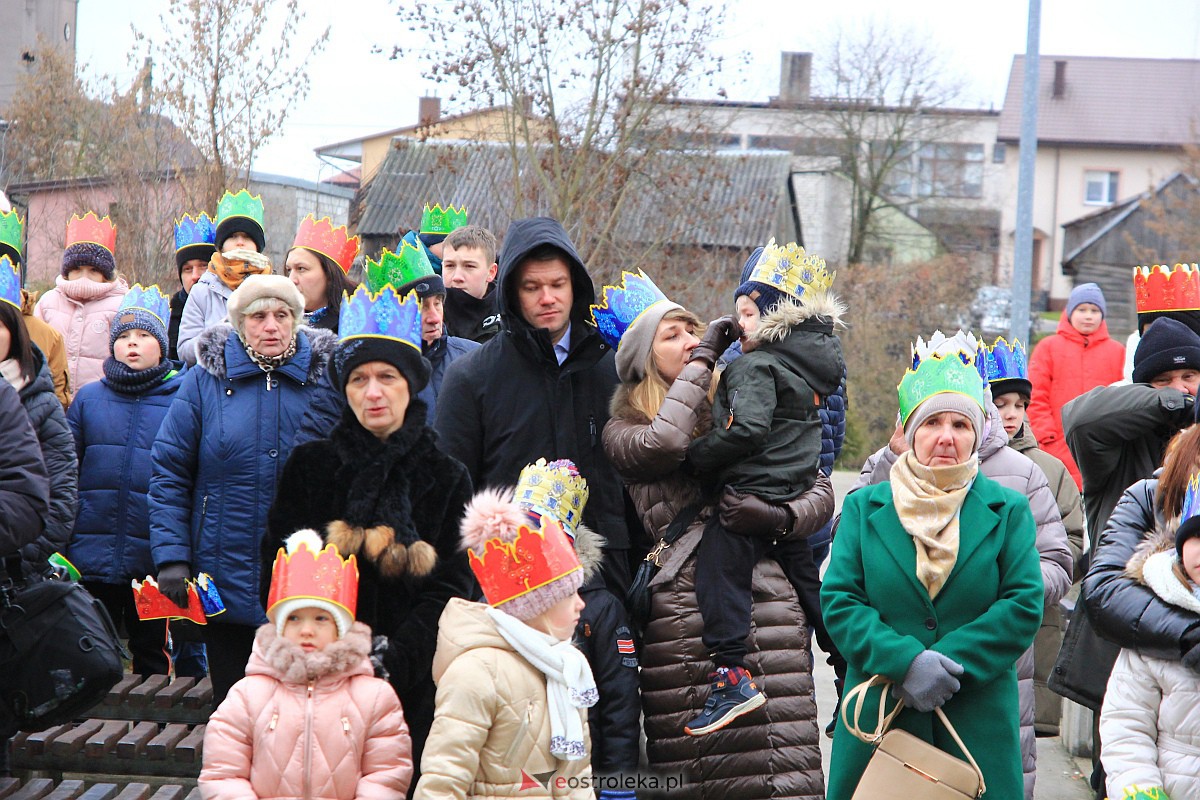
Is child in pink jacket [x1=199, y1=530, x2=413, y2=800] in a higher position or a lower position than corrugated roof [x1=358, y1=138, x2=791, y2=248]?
lower

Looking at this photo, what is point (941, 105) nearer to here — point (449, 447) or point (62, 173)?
point (62, 173)

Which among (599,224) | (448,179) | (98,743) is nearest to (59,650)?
(98,743)

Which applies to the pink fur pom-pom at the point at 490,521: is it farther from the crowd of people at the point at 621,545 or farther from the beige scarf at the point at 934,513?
the beige scarf at the point at 934,513

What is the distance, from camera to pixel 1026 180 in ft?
42.8

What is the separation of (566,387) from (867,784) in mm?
1684

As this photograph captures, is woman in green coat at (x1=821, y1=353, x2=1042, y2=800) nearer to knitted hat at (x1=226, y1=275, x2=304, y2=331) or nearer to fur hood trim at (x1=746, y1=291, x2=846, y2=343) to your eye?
fur hood trim at (x1=746, y1=291, x2=846, y2=343)

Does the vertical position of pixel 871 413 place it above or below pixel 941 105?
below

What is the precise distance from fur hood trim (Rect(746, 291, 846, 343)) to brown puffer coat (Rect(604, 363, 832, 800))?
0.28 metres

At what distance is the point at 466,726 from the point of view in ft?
12.1

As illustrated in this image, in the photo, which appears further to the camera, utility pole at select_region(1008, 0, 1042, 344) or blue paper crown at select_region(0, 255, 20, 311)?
utility pole at select_region(1008, 0, 1042, 344)

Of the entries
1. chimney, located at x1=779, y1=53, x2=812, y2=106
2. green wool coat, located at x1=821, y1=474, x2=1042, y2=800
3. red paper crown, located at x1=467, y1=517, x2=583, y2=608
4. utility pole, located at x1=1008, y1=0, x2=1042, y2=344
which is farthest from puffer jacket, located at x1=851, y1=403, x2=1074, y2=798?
chimney, located at x1=779, y1=53, x2=812, y2=106

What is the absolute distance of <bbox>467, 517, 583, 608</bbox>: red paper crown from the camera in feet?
12.7

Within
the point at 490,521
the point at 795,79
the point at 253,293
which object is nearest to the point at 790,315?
the point at 490,521

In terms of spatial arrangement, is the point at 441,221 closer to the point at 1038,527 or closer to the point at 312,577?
the point at 1038,527
